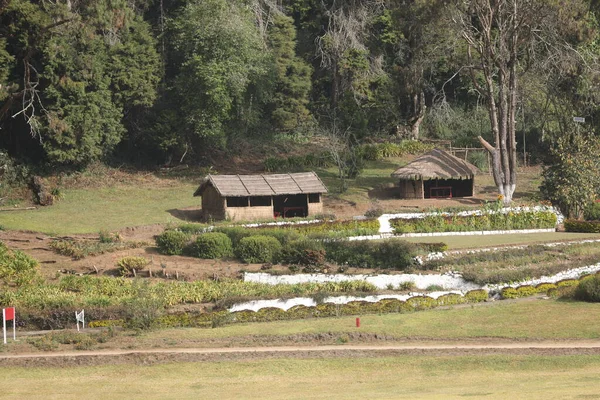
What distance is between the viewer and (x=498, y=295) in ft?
118

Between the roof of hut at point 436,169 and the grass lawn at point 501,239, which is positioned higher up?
the roof of hut at point 436,169

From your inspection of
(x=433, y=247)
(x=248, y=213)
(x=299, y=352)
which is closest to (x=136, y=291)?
(x=299, y=352)

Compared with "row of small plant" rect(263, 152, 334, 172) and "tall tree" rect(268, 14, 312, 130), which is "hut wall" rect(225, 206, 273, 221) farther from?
"tall tree" rect(268, 14, 312, 130)

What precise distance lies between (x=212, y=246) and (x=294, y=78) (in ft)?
99.5

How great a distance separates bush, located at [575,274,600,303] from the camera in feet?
107

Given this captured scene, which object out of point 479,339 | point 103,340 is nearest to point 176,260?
point 103,340

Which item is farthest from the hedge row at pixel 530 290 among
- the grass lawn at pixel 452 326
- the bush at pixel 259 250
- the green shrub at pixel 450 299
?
the bush at pixel 259 250

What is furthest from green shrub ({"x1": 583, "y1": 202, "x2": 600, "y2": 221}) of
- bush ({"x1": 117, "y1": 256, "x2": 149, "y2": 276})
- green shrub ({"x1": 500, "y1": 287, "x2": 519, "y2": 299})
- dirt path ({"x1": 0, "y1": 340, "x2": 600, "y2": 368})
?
dirt path ({"x1": 0, "y1": 340, "x2": 600, "y2": 368})

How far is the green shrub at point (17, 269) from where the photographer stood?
36.9 metres

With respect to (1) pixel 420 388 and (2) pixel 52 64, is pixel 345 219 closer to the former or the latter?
(2) pixel 52 64

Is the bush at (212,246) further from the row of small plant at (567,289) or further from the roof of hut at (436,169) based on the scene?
the roof of hut at (436,169)

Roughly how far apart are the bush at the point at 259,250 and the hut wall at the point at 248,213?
8776 mm

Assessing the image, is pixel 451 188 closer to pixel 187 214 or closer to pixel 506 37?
pixel 506 37

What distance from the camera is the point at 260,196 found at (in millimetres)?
52562
